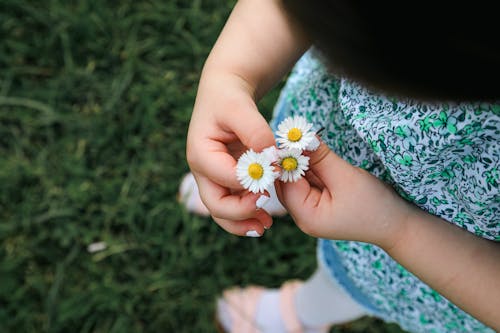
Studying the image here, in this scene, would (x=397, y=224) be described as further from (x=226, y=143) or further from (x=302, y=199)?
(x=226, y=143)

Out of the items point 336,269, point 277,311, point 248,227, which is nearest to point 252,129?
point 248,227

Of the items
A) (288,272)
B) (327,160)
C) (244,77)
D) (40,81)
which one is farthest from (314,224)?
(40,81)

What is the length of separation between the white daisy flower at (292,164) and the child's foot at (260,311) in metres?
0.64

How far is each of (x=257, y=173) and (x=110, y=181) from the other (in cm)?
78

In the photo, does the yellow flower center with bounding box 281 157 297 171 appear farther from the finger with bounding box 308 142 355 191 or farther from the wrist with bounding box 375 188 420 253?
the wrist with bounding box 375 188 420 253

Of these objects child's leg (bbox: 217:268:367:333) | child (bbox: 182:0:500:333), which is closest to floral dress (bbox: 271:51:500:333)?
child (bbox: 182:0:500:333)

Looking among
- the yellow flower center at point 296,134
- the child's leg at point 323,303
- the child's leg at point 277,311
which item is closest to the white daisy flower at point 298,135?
the yellow flower center at point 296,134

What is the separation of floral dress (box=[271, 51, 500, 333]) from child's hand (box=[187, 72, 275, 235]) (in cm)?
10

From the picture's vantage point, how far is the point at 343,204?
0.60 metres

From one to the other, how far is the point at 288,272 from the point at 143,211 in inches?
14.2

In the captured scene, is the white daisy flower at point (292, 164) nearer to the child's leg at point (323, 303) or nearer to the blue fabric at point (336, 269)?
the blue fabric at point (336, 269)

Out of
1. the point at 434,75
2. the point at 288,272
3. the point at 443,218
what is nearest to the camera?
the point at 434,75

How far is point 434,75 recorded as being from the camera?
16.1 inches

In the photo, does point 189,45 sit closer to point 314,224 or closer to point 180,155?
point 180,155
